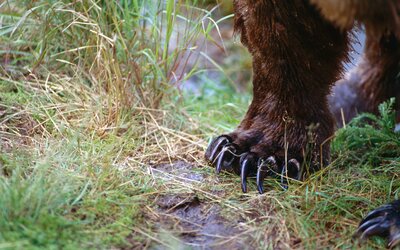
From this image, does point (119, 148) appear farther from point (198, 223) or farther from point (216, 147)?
point (198, 223)

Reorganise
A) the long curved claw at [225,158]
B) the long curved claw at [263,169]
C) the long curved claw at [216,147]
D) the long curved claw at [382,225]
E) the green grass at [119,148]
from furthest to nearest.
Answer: the long curved claw at [216,147]
the long curved claw at [225,158]
the long curved claw at [263,169]
the long curved claw at [382,225]
the green grass at [119,148]

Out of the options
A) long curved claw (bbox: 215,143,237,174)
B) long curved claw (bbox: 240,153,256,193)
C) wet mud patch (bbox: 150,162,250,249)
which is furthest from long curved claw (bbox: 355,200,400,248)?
long curved claw (bbox: 215,143,237,174)

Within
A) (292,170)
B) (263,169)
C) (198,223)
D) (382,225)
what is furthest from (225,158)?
(382,225)

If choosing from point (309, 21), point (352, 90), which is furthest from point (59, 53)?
point (352, 90)

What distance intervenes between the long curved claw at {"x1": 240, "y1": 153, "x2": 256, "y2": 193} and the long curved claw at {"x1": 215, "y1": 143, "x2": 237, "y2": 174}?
66 mm

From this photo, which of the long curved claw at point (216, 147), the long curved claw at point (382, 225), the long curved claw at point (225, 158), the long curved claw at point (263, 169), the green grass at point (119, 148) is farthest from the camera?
the long curved claw at point (216, 147)

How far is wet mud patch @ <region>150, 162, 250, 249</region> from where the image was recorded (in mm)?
2670

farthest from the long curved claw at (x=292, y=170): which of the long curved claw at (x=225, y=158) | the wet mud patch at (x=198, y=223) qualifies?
the wet mud patch at (x=198, y=223)

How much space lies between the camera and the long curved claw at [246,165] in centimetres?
322

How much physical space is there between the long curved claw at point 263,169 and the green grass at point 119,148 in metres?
0.05

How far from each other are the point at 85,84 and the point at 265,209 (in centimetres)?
136

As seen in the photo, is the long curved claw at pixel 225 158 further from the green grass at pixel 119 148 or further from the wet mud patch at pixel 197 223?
the wet mud patch at pixel 197 223

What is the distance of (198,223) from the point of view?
2.83 m

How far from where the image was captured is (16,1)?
12.6ft
